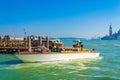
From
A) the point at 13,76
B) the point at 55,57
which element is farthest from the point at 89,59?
the point at 13,76

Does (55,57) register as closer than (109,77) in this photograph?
No

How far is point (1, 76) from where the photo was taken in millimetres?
31484

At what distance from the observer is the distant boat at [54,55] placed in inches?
1648

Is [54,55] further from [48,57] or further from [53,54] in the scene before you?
[48,57]

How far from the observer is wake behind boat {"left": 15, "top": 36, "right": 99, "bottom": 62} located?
137 ft

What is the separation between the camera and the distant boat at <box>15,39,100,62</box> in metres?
41.9

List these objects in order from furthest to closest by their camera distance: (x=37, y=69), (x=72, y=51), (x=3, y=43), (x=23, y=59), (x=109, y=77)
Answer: (x=3, y=43)
(x=72, y=51)
(x=23, y=59)
(x=37, y=69)
(x=109, y=77)

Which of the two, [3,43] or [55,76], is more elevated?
[3,43]

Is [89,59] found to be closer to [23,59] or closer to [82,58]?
[82,58]

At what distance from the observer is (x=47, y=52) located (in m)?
42.9

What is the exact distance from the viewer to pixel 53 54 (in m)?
43.8

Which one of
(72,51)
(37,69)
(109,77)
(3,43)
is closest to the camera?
(109,77)

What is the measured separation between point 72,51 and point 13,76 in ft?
57.8

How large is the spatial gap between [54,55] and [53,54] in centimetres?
30
